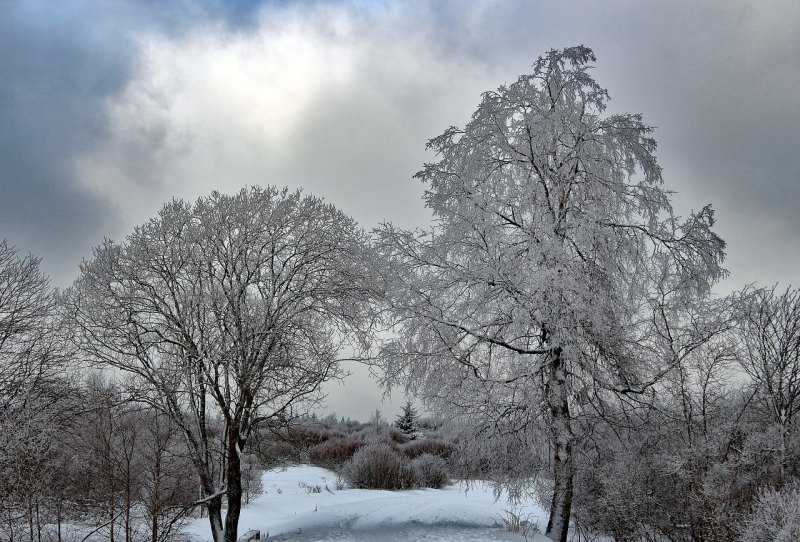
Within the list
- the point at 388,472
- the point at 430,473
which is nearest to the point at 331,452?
the point at 430,473

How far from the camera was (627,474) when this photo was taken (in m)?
9.57

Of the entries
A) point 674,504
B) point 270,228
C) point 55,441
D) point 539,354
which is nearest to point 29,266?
point 55,441

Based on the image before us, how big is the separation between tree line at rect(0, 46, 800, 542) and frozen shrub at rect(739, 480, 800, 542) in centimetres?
11

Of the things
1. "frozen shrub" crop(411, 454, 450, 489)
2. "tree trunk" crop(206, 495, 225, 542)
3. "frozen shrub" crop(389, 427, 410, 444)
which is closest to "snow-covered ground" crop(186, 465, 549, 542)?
"tree trunk" crop(206, 495, 225, 542)

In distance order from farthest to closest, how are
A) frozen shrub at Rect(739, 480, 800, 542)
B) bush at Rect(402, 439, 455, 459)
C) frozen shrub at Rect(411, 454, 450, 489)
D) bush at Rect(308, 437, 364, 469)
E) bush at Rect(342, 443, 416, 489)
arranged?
→ 1. bush at Rect(308, 437, 364, 469)
2. bush at Rect(402, 439, 455, 459)
3. frozen shrub at Rect(411, 454, 450, 489)
4. bush at Rect(342, 443, 416, 489)
5. frozen shrub at Rect(739, 480, 800, 542)

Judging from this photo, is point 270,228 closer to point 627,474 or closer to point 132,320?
point 132,320

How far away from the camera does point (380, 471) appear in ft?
65.1

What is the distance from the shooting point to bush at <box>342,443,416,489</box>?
19766 millimetres

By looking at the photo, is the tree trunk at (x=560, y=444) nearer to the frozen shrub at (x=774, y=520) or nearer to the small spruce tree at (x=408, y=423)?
the frozen shrub at (x=774, y=520)

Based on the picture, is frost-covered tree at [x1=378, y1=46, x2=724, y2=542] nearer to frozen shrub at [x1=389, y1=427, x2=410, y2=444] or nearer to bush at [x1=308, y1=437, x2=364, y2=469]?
bush at [x1=308, y1=437, x2=364, y2=469]

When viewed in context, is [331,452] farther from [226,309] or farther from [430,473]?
[226,309]

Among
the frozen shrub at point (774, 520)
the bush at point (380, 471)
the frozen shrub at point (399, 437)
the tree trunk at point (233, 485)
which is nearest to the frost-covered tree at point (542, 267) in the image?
the frozen shrub at point (774, 520)

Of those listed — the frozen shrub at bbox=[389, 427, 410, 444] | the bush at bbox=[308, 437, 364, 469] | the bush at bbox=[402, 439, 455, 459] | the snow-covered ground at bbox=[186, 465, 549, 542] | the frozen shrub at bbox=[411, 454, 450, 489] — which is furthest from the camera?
the frozen shrub at bbox=[389, 427, 410, 444]

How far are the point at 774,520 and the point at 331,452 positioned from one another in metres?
25.2
